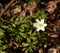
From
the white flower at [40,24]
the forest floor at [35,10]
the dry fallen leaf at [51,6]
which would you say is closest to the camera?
the white flower at [40,24]

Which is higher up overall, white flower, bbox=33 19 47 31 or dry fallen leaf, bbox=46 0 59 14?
dry fallen leaf, bbox=46 0 59 14

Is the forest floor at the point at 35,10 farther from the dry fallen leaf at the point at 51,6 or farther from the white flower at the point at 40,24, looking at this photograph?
Result: the white flower at the point at 40,24

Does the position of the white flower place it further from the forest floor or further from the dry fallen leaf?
the dry fallen leaf

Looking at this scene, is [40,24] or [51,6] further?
[51,6]

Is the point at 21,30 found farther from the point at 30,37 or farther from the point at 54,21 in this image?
the point at 54,21

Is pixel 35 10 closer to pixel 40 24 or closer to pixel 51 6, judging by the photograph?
pixel 51 6

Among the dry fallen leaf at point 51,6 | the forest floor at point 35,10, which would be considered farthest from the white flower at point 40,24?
the dry fallen leaf at point 51,6

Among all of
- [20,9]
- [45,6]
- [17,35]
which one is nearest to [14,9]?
[20,9]

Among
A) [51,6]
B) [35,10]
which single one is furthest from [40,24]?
[51,6]

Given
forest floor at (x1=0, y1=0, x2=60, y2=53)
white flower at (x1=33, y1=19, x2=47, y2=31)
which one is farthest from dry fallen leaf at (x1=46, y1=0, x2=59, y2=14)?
white flower at (x1=33, y1=19, x2=47, y2=31)

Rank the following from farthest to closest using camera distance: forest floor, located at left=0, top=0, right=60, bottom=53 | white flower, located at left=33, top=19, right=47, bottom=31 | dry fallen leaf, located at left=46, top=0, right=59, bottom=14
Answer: dry fallen leaf, located at left=46, top=0, right=59, bottom=14 → forest floor, located at left=0, top=0, right=60, bottom=53 → white flower, located at left=33, top=19, right=47, bottom=31

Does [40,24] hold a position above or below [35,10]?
below
